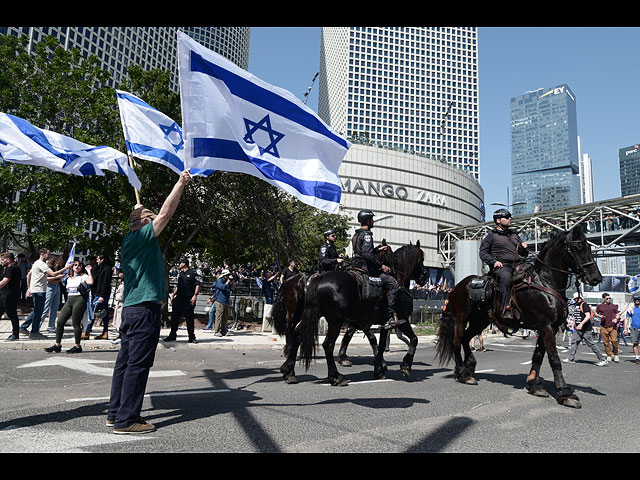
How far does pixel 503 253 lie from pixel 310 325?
3.52m

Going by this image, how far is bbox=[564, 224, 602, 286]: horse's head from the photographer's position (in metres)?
6.86

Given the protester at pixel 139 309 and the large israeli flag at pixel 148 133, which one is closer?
the protester at pixel 139 309

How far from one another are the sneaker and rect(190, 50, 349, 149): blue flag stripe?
434cm

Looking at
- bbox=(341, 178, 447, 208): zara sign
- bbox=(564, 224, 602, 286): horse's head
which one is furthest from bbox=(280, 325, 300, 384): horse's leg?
bbox=(341, 178, 447, 208): zara sign

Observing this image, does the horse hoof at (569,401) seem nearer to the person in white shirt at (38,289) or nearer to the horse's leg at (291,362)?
the horse's leg at (291,362)

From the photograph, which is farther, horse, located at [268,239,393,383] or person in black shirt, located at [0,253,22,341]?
person in black shirt, located at [0,253,22,341]

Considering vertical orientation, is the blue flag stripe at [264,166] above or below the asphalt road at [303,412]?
above

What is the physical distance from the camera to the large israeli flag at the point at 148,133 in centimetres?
822

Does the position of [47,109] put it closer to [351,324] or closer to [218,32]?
[351,324]

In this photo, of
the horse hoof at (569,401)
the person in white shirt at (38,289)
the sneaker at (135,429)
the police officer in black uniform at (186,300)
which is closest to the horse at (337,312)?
the horse hoof at (569,401)

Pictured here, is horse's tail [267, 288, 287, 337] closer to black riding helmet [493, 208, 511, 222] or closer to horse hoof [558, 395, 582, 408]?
black riding helmet [493, 208, 511, 222]

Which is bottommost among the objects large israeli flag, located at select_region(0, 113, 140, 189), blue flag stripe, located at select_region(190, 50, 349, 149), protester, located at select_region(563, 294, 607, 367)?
protester, located at select_region(563, 294, 607, 367)

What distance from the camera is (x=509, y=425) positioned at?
4.94m
